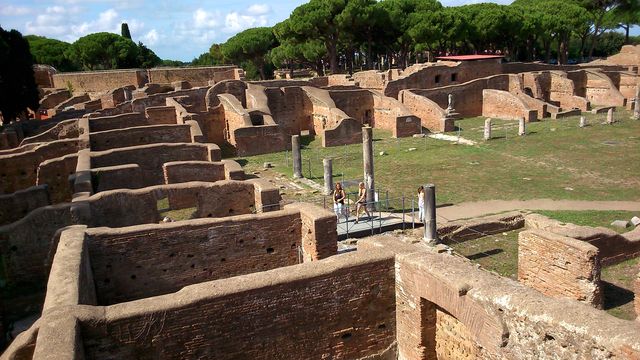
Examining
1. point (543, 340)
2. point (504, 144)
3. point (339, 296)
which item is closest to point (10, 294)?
point (339, 296)

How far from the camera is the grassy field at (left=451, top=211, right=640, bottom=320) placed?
34.8ft

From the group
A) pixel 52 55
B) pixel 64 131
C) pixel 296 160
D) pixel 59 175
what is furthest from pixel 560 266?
pixel 52 55

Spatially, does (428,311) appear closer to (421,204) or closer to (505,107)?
(421,204)

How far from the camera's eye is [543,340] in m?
5.03

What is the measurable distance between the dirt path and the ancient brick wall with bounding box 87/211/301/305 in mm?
7643

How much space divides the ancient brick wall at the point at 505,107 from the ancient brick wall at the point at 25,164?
25.8 m

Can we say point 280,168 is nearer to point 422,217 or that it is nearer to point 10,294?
point 422,217

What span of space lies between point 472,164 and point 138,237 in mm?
16894

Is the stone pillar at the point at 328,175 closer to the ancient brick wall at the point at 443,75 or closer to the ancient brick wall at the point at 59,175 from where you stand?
the ancient brick wall at the point at 59,175

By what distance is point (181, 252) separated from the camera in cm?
888

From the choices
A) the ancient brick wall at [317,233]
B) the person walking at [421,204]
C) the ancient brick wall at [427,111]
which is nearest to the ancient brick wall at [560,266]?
the ancient brick wall at [317,233]

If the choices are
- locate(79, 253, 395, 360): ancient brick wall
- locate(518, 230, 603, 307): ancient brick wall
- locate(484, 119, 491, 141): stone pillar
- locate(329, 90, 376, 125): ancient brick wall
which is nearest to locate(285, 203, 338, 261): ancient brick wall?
locate(79, 253, 395, 360): ancient brick wall

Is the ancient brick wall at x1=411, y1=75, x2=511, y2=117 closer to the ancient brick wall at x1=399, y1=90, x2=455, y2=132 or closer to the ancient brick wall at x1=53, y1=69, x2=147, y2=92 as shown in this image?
the ancient brick wall at x1=399, y1=90, x2=455, y2=132

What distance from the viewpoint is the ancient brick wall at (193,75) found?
42.6 metres
